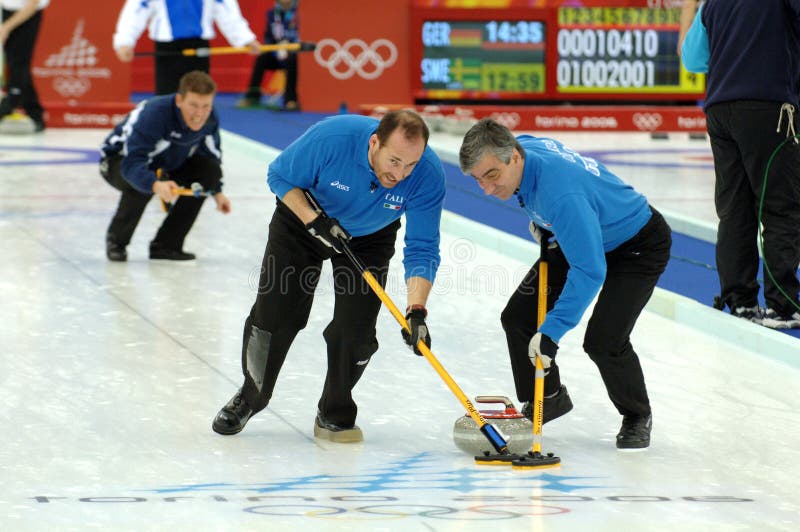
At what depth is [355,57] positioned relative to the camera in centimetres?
1794

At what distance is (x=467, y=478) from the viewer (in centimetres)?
488

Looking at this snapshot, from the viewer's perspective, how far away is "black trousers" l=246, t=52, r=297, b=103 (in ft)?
61.9

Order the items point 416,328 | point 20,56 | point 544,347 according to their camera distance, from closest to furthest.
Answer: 1. point 544,347
2. point 416,328
3. point 20,56

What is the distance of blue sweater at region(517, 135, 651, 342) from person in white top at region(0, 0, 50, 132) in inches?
425

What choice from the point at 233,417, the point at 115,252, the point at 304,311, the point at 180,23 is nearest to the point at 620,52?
the point at 180,23

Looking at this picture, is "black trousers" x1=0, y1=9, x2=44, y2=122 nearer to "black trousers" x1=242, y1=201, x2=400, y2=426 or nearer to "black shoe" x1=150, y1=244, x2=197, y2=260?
"black shoe" x1=150, y1=244, x2=197, y2=260

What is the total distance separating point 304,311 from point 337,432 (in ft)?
1.59

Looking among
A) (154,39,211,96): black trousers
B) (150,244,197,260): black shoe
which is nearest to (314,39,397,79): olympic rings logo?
(154,39,211,96): black trousers

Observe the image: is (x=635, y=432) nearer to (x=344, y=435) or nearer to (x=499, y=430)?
(x=499, y=430)

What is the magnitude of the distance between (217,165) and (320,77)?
9.21 m

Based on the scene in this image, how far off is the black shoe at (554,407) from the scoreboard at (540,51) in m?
11.8

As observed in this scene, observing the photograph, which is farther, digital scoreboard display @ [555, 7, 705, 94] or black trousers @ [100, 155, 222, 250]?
digital scoreboard display @ [555, 7, 705, 94]

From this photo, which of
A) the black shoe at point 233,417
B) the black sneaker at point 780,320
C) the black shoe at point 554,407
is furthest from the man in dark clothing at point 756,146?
the black shoe at point 233,417

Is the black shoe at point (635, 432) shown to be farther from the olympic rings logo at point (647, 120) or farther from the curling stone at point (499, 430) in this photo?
the olympic rings logo at point (647, 120)
